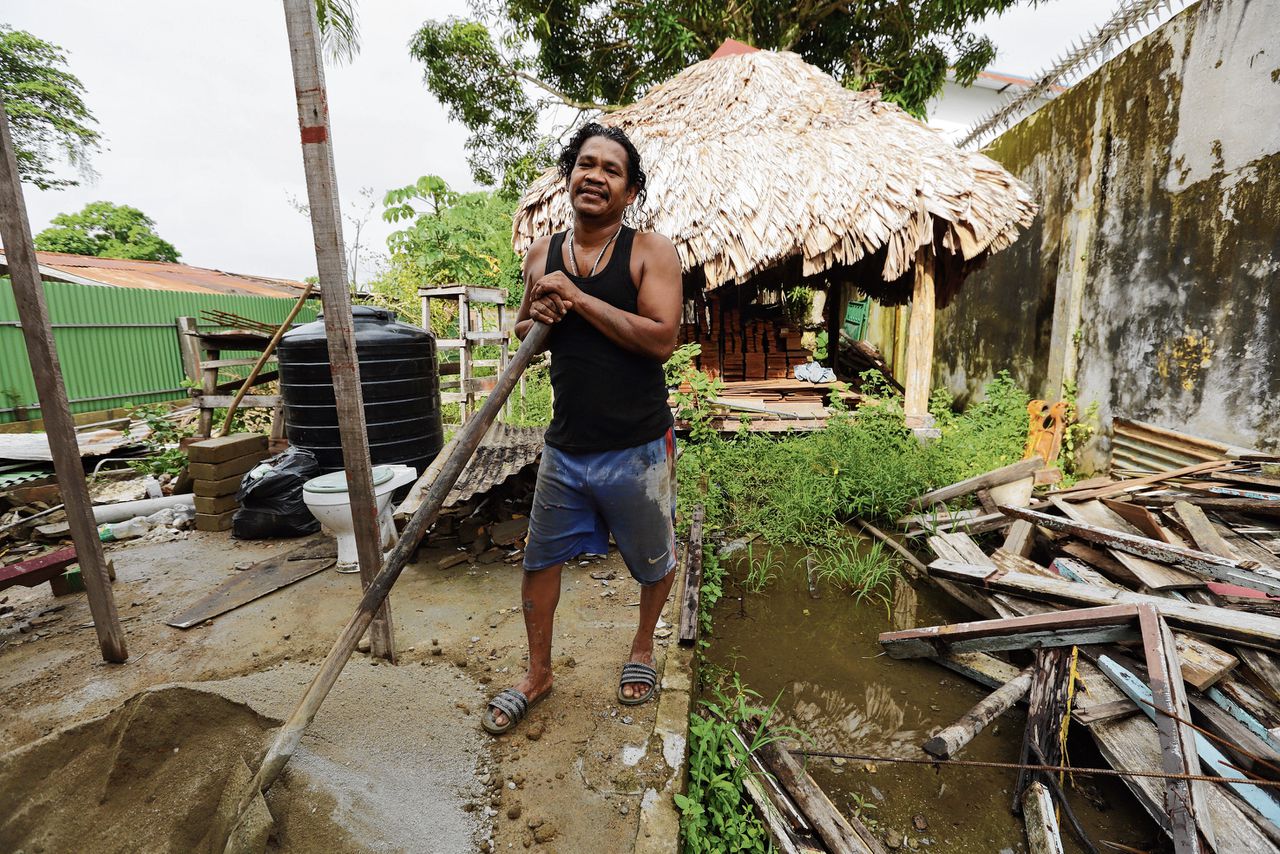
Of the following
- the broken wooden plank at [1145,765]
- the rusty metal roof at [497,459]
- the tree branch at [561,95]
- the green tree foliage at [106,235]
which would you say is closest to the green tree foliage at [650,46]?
the tree branch at [561,95]

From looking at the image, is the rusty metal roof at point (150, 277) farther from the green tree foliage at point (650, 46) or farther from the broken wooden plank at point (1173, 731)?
the broken wooden plank at point (1173, 731)

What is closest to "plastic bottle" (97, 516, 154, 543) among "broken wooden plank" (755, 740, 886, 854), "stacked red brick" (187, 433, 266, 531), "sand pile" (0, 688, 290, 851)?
"stacked red brick" (187, 433, 266, 531)

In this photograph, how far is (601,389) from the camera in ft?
6.30

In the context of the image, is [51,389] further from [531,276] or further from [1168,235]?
[1168,235]

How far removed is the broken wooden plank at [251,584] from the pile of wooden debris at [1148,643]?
3409mm

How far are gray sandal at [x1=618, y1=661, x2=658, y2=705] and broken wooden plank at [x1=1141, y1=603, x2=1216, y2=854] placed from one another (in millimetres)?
→ 1683

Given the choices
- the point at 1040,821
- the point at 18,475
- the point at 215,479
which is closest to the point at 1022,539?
the point at 1040,821

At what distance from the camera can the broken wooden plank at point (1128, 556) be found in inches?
108

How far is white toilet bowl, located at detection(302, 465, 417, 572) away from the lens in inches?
124

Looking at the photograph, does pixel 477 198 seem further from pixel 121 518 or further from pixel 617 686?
pixel 617 686

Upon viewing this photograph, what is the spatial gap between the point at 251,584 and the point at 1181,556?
5027 millimetres

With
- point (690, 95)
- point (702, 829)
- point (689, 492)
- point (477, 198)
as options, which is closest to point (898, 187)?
point (690, 95)

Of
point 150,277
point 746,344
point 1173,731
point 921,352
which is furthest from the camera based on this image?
point 150,277

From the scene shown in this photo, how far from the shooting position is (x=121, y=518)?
4.43 metres
